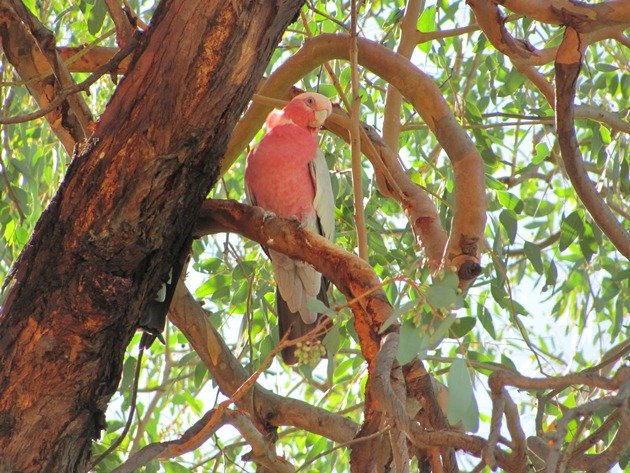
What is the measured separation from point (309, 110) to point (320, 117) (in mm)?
127

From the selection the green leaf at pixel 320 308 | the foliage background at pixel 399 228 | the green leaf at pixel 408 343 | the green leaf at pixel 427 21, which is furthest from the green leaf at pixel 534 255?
the green leaf at pixel 408 343

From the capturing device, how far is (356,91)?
203cm

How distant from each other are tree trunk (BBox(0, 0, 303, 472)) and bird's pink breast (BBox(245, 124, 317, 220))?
133 centimetres

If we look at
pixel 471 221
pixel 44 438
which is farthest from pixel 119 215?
pixel 471 221

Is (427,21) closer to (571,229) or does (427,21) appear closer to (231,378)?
(571,229)

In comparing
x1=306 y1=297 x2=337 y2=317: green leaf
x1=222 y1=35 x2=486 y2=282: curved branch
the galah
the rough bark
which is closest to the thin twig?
the rough bark

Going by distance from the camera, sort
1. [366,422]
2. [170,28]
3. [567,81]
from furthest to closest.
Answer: [567,81], [170,28], [366,422]

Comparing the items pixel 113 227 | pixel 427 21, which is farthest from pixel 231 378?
pixel 427 21

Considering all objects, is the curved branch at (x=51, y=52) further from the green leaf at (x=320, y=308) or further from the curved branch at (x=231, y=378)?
the green leaf at (x=320, y=308)

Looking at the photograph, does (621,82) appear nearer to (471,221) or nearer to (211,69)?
(471,221)

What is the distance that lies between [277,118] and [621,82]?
1.32 meters

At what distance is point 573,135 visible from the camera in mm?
1966

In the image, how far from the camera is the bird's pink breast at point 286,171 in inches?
121

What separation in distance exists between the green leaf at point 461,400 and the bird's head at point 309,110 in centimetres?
157
